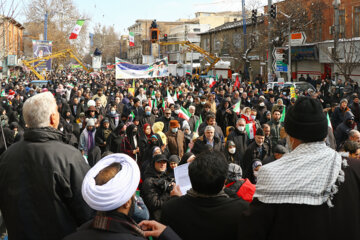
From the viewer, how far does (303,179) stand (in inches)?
81.6

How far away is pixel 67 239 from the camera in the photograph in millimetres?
2062

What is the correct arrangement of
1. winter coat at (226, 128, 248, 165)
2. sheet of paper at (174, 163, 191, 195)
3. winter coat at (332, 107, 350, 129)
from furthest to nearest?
1. winter coat at (332, 107, 350, 129)
2. winter coat at (226, 128, 248, 165)
3. sheet of paper at (174, 163, 191, 195)

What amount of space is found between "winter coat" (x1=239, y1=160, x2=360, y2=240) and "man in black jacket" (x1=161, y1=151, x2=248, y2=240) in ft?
1.16

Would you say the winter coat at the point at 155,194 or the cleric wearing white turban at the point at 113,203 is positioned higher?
the cleric wearing white turban at the point at 113,203

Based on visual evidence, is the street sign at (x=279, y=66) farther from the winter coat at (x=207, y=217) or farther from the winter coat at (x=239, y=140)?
the winter coat at (x=207, y=217)

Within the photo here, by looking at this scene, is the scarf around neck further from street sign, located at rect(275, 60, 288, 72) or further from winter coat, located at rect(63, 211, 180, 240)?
street sign, located at rect(275, 60, 288, 72)

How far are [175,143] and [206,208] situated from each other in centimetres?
608

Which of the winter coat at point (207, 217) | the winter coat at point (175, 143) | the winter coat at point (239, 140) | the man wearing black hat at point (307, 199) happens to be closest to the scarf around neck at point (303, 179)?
the man wearing black hat at point (307, 199)

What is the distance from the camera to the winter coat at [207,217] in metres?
2.47

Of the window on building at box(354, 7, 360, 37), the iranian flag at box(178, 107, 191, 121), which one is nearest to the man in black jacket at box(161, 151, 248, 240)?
the iranian flag at box(178, 107, 191, 121)

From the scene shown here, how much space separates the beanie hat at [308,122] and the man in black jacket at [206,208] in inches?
22.6

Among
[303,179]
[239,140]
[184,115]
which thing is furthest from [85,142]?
[303,179]

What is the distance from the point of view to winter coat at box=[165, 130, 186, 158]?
859 centimetres

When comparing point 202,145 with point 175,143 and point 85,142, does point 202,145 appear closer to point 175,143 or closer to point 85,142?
point 175,143
